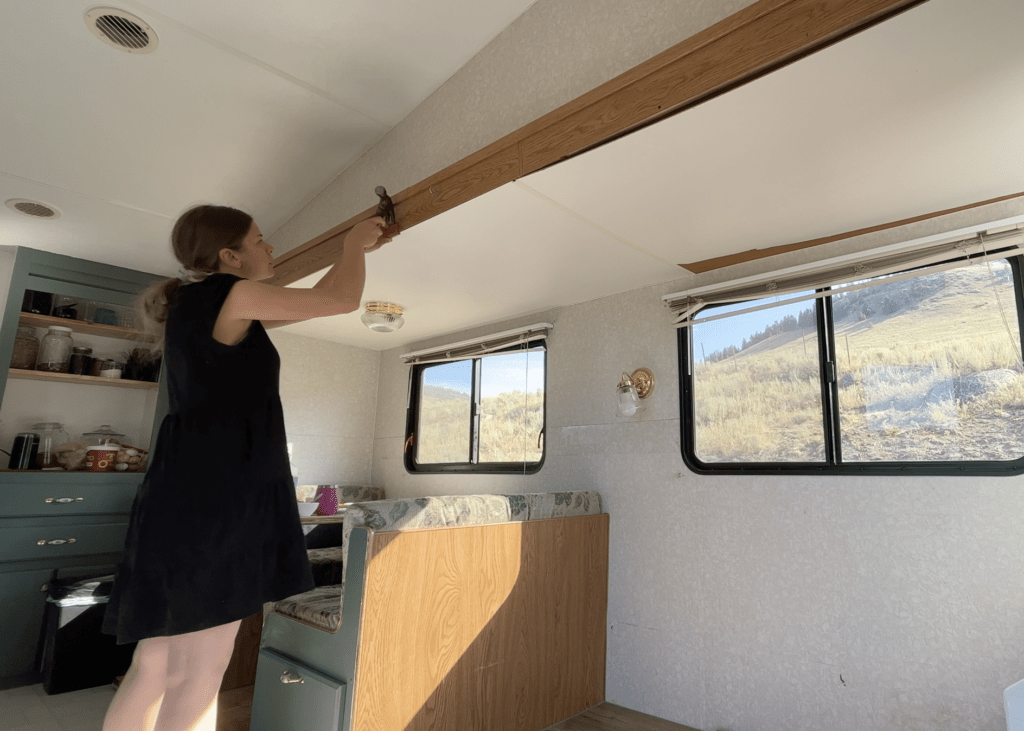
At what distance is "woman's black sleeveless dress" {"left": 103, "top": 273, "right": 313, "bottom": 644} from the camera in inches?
47.7

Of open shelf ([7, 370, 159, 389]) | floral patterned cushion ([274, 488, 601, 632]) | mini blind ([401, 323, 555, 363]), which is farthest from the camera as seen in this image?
mini blind ([401, 323, 555, 363])

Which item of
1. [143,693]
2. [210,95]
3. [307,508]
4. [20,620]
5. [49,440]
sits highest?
[210,95]

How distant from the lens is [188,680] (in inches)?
50.6

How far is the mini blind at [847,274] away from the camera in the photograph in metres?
2.17

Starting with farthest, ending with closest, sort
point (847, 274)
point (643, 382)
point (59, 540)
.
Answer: point (59, 540), point (643, 382), point (847, 274)

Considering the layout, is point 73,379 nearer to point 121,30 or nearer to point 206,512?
point 121,30

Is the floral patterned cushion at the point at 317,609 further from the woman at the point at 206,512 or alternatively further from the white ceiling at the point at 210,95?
the white ceiling at the point at 210,95

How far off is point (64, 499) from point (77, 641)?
0.76 m

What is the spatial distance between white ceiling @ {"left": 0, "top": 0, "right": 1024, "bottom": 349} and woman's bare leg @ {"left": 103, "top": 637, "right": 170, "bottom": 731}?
1698 millimetres

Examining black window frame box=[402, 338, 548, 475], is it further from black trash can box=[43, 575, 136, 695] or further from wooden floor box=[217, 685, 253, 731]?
black trash can box=[43, 575, 136, 695]

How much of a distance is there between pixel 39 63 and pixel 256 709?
2574 millimetres

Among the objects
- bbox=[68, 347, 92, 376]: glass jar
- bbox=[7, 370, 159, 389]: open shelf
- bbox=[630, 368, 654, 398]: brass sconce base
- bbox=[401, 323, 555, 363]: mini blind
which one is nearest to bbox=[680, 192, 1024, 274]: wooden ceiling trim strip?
bbox=[630, 368, 654, 398]: brass sconce base

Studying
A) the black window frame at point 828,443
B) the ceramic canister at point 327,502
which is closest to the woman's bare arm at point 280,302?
the black window frame at point 828,443

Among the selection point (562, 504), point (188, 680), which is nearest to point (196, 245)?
point (188, 680)
